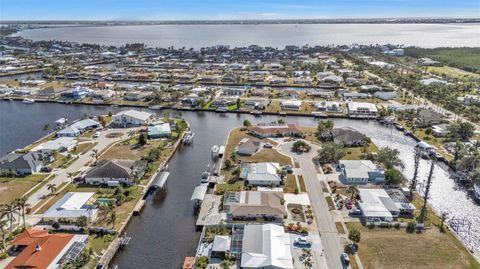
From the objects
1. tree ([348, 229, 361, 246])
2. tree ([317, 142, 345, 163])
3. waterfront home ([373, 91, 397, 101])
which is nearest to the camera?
tree ([348, 229, 361, 246])

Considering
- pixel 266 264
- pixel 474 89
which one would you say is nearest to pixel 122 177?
pixel 266 264

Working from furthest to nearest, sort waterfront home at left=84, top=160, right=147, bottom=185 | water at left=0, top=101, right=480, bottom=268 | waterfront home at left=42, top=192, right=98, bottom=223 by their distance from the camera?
1. waterfront home at left=84, top=160, right=147, bottom=185
2. waterfront home at left=42, top=192, right=98, bottom=223
3. water at left=0, top=101, right=480, bottom=268

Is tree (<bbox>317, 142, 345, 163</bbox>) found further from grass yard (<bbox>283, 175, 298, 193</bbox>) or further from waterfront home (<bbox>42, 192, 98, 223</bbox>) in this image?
waterfront home (<bbox>42, 192, 98, 223</bbox>)

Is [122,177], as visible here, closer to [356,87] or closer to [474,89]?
[356,87]

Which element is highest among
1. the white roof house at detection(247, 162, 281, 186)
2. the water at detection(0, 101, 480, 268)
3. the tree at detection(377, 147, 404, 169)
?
the tree at detection(377, 147, 404, 169)

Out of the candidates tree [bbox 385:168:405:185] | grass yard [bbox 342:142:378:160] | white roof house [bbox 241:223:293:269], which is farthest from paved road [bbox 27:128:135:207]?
tree [bbox 385:168:405:185]

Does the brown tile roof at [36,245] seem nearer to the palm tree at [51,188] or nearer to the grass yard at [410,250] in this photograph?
the palm tree at [51,188]

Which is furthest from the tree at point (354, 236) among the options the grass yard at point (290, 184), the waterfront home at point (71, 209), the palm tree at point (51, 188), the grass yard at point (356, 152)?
the palm tree at point (51, 188)

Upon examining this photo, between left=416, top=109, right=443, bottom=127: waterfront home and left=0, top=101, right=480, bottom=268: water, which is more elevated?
left=416, top=109, right=443, bottom=127: waterfront home

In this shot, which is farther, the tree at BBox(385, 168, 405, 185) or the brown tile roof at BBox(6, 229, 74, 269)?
the tree at BBox(385, 168, 405, 185)
